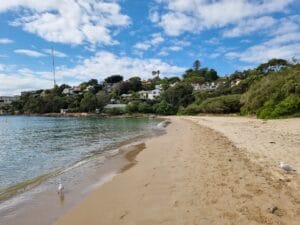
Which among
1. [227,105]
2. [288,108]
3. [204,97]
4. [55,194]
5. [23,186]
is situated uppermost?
[204,97]

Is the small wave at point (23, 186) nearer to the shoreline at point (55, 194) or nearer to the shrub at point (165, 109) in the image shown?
the shoreline at point (55, 194)

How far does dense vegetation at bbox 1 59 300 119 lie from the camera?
35.4 m

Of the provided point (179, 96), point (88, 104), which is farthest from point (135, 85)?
point (179, 96)

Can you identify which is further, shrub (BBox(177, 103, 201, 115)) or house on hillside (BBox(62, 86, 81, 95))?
house on hillside (BBox(62, 86, 81, 95))

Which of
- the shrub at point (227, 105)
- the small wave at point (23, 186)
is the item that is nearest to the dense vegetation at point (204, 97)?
the shrub at point (227, 105)

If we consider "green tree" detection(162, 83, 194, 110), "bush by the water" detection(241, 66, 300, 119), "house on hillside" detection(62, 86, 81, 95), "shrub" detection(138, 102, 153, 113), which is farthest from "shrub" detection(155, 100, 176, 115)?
"house on hillside" detection(62, 86, 81, 95)

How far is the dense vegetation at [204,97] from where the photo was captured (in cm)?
3540

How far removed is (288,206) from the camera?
17.4 feet

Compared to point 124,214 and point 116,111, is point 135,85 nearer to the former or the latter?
point 116,111

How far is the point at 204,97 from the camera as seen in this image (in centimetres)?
8944

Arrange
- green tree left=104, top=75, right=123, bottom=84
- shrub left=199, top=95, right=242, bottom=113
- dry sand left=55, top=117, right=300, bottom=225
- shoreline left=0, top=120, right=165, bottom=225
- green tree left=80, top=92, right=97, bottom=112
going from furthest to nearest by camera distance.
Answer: green tree left=104, top=75, right=123, bottom=84 → green tree left=80, top=92, right=97, bottom=112 → shrub left=199, top=95, right=242, bottom=113 → shoreline left=0, top=120, right=165, bottom=225 → dry sand left=55, top=117, right=300, bottom=225

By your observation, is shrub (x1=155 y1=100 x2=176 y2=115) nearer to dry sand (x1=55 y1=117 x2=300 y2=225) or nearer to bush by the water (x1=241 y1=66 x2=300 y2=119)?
bush by the water (x1=241 y1=66 x2=300 y2=119)

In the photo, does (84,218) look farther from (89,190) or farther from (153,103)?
(153,103)

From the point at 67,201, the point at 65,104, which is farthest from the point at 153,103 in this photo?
the point at 67,201
